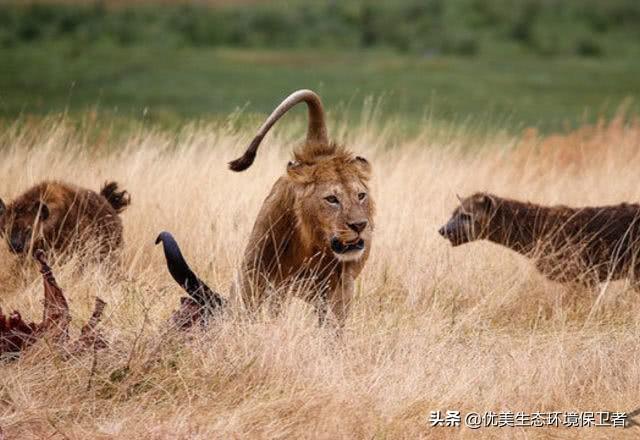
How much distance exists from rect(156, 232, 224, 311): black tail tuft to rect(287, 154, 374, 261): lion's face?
66cm

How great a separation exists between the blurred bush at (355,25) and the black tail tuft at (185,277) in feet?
98.7

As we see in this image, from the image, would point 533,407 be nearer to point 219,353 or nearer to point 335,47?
point 219,353

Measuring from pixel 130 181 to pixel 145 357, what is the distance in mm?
4791

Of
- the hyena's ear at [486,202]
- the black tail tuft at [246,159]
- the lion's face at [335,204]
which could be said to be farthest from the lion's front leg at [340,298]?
the hyena's ear at [486,202]

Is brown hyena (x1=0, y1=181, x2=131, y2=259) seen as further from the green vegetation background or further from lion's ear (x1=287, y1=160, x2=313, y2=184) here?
the green vegetation background

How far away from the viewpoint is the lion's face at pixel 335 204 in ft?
22.4

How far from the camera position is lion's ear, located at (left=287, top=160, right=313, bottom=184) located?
7.07 m

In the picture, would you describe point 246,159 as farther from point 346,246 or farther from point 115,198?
point 115,198

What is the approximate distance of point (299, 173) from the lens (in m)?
7.10

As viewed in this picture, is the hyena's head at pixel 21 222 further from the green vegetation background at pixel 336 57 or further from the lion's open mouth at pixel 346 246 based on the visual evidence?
the green vegetation background at pixel 336 57

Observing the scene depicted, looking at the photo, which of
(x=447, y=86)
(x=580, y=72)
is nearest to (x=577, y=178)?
(x=447, y=86)

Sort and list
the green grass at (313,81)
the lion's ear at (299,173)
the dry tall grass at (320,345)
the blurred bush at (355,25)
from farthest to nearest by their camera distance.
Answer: the blurred bush at (355,25) → the green grass at (313,81) → the lion's ear at (299,173) → the dry tall grass at (320,345)

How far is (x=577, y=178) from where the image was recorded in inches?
509

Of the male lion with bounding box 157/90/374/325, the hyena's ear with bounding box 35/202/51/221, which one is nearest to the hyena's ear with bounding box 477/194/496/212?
the male lion with bounding box 157/90/374/325
